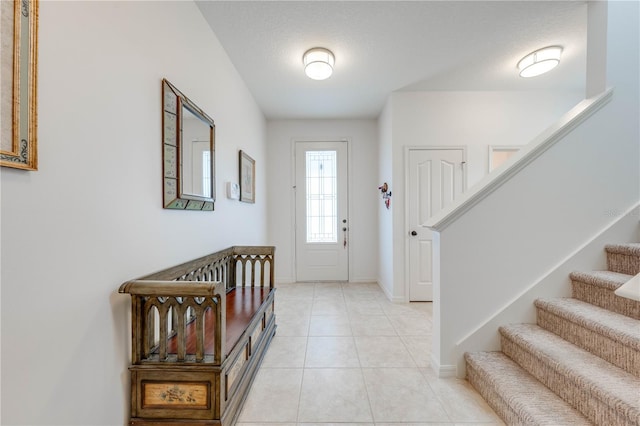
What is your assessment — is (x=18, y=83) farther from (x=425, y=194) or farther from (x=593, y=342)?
(x=425, y=194)

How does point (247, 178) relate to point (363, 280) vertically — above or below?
above

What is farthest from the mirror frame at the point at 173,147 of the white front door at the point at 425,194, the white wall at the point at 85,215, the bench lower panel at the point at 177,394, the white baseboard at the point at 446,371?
the white front door at the point at 425,194

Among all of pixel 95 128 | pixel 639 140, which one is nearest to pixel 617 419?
pixel 639 140

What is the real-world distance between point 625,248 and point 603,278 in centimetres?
27

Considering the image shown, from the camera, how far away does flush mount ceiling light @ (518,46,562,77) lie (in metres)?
2.71

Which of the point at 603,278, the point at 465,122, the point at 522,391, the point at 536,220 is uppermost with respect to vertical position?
the point at 465,122

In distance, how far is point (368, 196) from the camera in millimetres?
4547

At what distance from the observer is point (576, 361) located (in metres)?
1.39

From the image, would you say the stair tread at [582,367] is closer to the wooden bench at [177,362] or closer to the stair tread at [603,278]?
the stair tread at [603,278]

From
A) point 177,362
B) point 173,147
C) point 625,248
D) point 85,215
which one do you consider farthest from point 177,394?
point 625,248

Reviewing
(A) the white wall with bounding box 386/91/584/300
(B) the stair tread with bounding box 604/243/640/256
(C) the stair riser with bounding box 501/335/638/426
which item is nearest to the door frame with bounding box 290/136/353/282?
(A) the white wall with bounding box 386/91/584/300

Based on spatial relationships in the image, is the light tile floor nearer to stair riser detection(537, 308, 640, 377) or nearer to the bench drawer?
the bench drawer

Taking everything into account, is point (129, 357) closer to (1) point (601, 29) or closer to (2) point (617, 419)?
(2) point (617, 419)

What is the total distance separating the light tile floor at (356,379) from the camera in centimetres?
155
